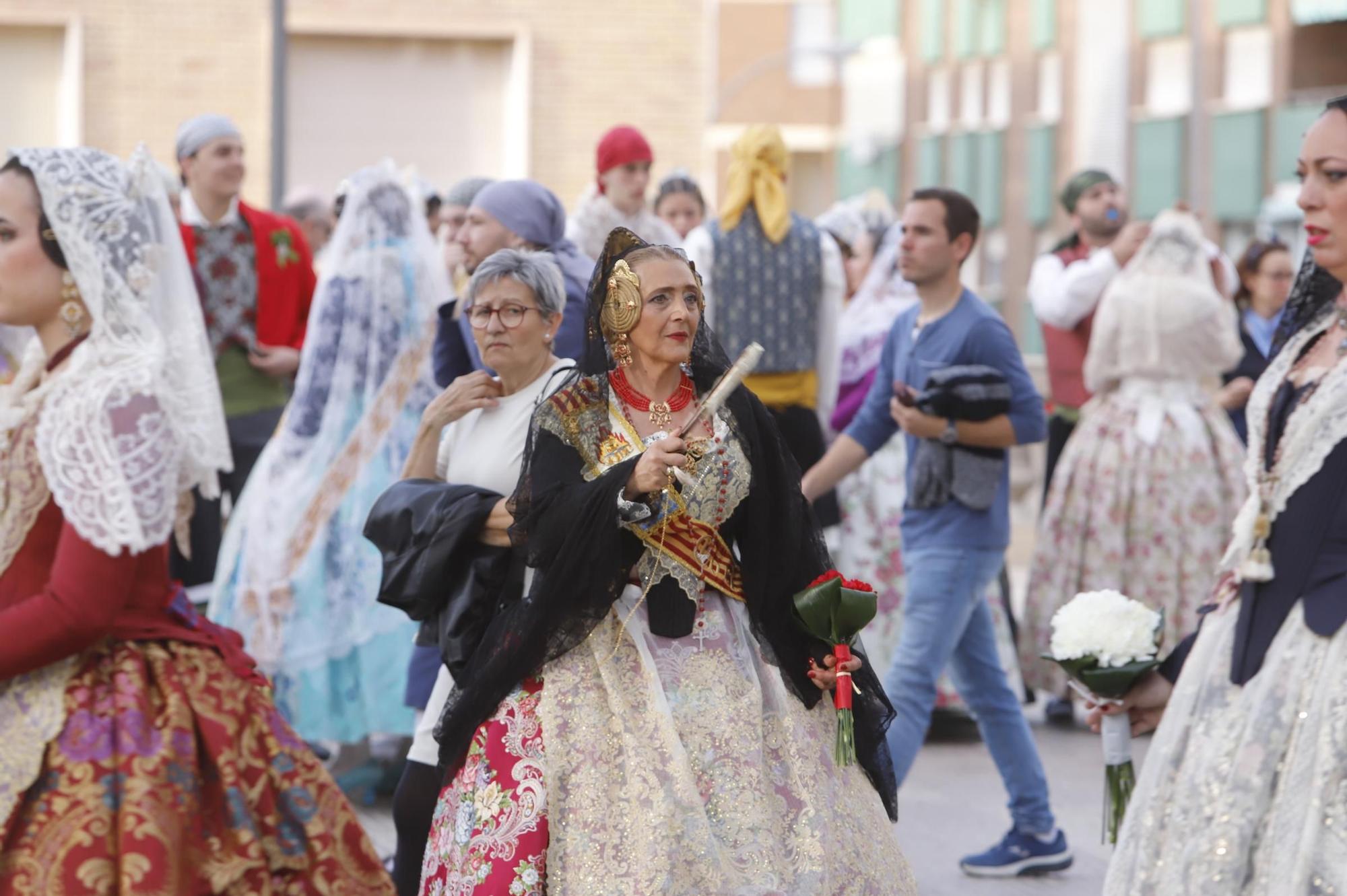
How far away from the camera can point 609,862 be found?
159 inches

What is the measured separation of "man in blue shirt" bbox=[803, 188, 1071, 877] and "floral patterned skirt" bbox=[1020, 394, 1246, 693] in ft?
7.31

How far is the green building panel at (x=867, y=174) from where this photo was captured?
1341 inches

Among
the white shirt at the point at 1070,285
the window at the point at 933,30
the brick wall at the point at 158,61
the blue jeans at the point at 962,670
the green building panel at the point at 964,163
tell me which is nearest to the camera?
the blue jeans at the point at 962,670

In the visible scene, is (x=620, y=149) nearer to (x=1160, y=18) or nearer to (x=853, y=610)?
(x=853, y=610)

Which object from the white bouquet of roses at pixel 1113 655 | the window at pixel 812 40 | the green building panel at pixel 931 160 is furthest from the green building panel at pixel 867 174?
the white bouquet of roses at pixel 1113 655

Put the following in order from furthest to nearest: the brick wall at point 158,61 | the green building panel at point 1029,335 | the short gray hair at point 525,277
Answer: the green building panel at point 1029,335 → the brick wall at point 158,61 → the short gray hair at point 525,277

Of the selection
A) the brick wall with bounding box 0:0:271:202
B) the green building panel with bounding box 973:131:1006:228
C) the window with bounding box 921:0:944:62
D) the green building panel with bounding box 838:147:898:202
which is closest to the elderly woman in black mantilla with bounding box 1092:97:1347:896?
the brick wall with bounding box 0:0:271:202

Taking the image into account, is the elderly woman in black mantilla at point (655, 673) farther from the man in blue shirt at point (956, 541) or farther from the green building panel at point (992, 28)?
the green building panel at point (992, 28)

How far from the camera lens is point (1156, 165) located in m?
27.2

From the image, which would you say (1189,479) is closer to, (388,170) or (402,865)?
→ (388,170)

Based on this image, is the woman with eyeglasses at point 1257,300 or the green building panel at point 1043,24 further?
the green building panel at point 1043,24

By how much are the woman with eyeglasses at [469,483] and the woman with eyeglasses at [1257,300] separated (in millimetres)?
4953

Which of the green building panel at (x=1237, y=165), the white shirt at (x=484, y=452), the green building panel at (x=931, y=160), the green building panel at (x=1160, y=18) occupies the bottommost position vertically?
the white shirt at (x=484, y=452)

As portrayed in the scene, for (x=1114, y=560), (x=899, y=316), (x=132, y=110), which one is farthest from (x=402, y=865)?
(x=132, y=110)
